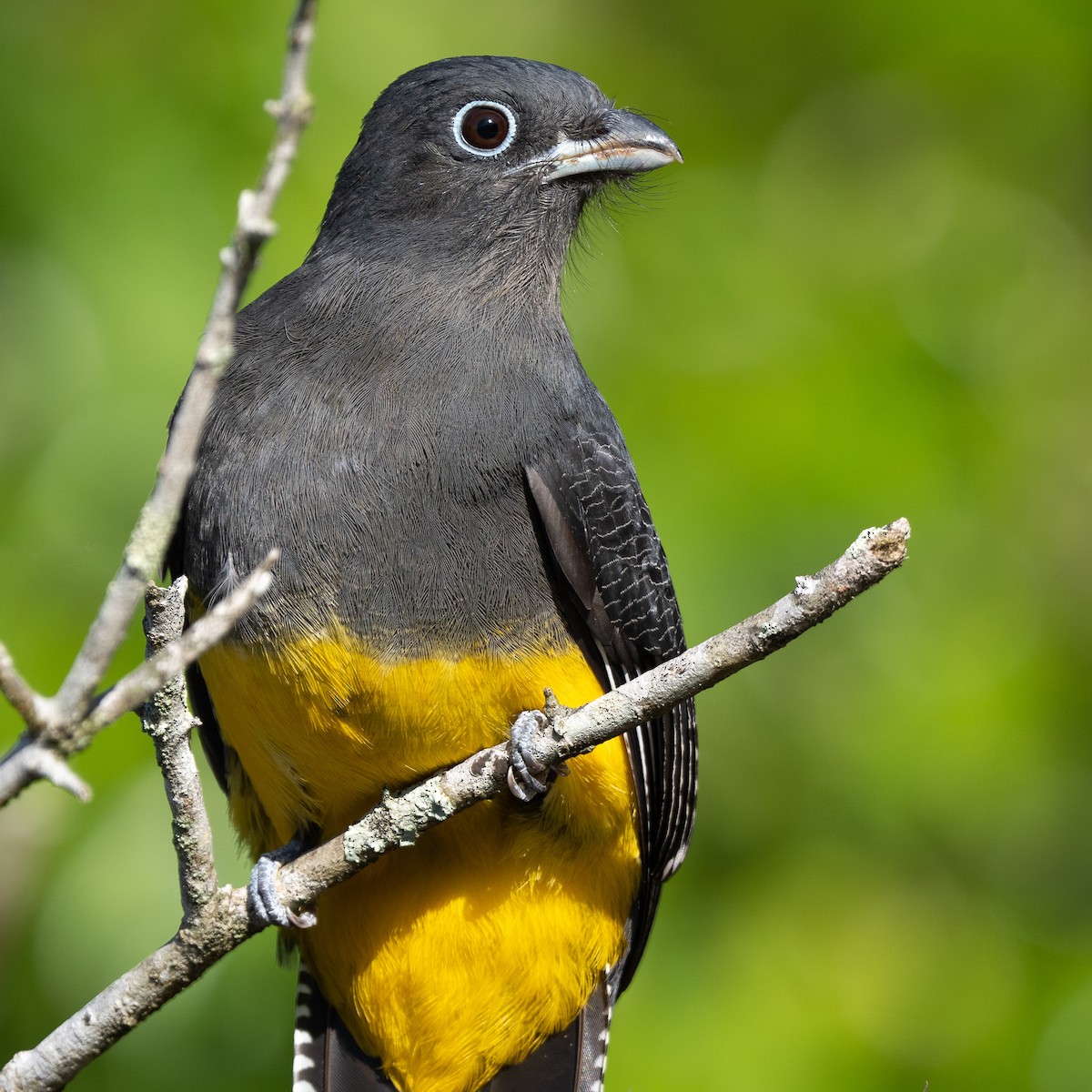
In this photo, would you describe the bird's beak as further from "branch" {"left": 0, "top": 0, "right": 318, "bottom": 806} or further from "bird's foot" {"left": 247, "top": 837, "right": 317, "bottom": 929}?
"branch" {"left": 0, "top": 0, "right": 318, "bottom": 806}

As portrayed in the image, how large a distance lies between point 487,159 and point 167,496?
2769 mm

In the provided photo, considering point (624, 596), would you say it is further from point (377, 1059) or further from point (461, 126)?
point (377, 1059)

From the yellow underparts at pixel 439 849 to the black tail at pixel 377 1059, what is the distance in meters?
0.05

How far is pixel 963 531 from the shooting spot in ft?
18.0

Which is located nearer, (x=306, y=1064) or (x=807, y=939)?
(x=306, y=1064)

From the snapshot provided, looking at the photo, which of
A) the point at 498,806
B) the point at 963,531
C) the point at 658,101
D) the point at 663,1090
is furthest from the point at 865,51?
the point at 663,1090

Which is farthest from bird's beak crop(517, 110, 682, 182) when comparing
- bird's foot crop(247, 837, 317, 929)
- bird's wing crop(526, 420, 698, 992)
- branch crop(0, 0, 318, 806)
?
branch crop(0, 0, 318, 806)

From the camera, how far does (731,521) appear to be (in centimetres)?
509

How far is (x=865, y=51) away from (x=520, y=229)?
276cm

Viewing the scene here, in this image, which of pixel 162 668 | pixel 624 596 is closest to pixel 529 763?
pixel 624 596

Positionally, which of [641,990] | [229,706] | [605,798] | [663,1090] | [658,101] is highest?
[658,101]

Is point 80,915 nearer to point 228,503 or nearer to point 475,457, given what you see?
point 228,503

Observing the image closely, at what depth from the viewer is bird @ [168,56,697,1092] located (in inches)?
156

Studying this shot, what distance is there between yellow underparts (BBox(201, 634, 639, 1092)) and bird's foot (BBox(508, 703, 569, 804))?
312mm
